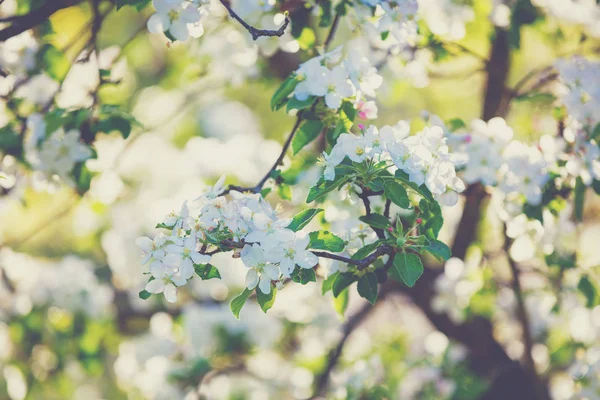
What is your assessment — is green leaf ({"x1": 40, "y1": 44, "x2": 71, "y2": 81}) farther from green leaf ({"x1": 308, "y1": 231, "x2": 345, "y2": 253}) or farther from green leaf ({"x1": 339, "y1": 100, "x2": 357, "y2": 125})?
green leaf ({"x1": 308, "y1": 231, "x2": 345, "y2": 253})

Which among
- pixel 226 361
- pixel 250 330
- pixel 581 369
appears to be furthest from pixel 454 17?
pixel 226 361

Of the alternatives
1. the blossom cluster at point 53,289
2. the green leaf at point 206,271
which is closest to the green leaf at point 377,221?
the green leaf at point 206,271

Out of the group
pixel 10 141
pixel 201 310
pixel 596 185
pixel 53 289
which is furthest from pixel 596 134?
pixel 53 289

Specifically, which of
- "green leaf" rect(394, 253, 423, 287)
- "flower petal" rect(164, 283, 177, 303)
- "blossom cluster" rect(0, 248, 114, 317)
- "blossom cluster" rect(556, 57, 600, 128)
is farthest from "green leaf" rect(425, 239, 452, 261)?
"blossom cluster" rect(0, 248, 114, 317)

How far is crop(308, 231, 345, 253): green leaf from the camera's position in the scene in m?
0.88

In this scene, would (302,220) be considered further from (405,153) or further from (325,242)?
(405,153)

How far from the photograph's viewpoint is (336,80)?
103cm

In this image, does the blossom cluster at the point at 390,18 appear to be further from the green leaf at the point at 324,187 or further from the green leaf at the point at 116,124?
the green leaf at the point at 116,124

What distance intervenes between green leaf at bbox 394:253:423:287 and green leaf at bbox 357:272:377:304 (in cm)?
9

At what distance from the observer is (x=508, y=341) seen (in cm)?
212

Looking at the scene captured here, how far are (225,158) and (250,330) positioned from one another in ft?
2.02

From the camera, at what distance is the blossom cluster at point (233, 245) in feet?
2.74

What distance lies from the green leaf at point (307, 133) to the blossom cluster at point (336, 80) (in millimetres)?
54

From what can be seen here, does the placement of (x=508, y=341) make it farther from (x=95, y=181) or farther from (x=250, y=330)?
(x=95, y=181)
